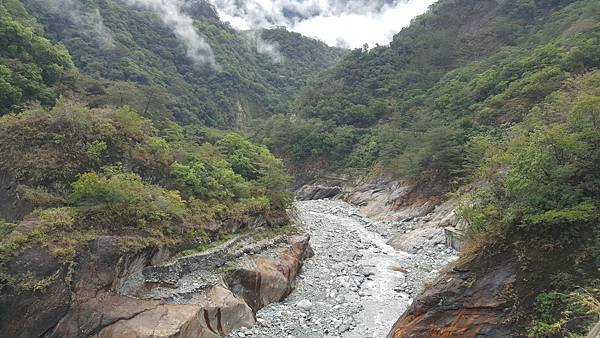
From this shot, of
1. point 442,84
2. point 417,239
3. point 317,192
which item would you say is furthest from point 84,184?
point 442,84

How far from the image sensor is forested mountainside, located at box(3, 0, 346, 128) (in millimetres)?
78125

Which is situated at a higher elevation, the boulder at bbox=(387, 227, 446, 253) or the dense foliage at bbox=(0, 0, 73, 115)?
the dense foliage at bbox=(0, 0, 73, 115)

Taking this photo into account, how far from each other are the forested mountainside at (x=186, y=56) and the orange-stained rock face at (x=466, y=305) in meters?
34.8

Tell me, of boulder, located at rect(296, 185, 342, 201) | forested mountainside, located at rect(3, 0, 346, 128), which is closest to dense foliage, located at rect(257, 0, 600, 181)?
boulder, located at rect(296, 185, 342, 201)

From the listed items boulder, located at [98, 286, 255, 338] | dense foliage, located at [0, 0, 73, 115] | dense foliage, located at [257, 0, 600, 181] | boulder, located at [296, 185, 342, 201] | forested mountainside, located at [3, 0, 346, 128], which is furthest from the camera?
forested mountainside, located at [3, 0, 346, 128]

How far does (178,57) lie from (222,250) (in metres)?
92.6

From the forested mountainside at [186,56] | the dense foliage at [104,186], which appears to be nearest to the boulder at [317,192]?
the forested mountainside at [186,56]

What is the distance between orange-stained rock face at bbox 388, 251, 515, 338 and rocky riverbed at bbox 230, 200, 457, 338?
4.28 m

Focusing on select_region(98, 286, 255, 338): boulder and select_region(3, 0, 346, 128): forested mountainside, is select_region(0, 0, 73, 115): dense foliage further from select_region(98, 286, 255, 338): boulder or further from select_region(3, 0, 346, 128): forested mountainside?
select_region(98, 286, 255, 338): boulder

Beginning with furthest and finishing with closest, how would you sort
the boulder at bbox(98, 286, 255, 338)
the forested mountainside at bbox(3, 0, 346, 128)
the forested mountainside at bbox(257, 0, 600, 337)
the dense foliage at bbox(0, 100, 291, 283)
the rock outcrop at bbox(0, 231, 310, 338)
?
the forested mountainside at bbox(3, 0, 346, 128)
the dense foliage at bbox(0, 100, 291, 283)
the boulder at bbox(98, 286, 255, 338)
the rock outcrop at bbox(0, 231, 310, 338)
the forested mountainside at bbox(257, 0, 600, 337)

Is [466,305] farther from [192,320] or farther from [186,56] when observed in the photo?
[186,56]

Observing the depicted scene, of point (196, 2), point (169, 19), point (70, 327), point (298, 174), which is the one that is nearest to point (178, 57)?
point (169, 19)

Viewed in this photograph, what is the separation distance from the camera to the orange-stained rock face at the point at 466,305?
31.1 feet

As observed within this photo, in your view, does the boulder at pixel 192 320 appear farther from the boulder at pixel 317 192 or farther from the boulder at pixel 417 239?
the boulder at pixel 317 192
